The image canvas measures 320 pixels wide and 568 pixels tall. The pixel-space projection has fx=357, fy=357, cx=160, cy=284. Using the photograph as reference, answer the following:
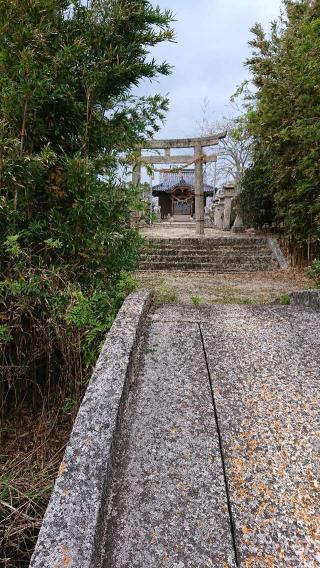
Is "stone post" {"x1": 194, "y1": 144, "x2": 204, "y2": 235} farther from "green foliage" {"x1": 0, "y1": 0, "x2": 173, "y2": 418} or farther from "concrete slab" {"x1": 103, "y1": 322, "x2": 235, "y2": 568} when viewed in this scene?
"concrete slab" {"x1": 103, "y1": 322, "x2": 235, "y2": 568}

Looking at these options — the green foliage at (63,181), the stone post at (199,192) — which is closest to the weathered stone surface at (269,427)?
the green foliage at (63,181)

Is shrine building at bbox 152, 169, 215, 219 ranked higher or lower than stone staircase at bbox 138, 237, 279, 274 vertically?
higher

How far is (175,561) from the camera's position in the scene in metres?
1.03

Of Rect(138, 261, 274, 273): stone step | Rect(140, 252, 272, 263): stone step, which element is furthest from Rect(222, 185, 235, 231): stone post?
Rect(138, 261, 274, 273): stone step

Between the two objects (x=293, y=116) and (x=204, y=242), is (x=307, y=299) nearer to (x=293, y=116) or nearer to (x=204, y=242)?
(x=293, y=116)

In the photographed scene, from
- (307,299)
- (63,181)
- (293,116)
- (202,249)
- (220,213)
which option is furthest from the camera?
(220,213)

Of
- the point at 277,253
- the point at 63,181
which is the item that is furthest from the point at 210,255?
the point at 63,181

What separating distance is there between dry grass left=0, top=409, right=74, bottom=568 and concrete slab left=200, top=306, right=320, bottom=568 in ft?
2.64

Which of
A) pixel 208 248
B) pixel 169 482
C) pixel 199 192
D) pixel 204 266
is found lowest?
pixel 169 482

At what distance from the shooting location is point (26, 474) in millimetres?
1690

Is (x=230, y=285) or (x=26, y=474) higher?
(x=230, y=285)

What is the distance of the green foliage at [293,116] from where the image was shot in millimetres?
4543

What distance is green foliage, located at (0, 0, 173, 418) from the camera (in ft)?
5.99

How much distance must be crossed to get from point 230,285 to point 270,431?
446 centimetres
